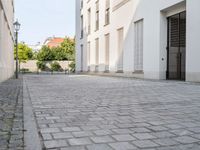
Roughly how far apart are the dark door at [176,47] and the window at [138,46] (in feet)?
8.09

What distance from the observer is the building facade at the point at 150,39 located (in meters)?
14.0

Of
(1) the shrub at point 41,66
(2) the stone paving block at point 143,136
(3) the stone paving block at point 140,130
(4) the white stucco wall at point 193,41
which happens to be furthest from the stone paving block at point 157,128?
(1) the shrub at point 41,66

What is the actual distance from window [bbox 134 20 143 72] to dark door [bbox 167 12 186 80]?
2.47m

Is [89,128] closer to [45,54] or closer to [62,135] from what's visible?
[62,135]

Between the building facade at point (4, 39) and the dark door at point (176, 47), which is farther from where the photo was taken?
the dark door at point (176, 47)

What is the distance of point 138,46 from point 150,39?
2030mm

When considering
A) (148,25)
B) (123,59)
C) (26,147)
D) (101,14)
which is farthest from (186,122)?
(101,14)

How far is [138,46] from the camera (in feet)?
65.4

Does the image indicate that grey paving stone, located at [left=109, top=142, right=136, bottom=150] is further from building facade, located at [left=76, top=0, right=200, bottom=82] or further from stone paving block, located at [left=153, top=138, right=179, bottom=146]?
building facade, located at [left=76, top=0, right=200, bottom=82]

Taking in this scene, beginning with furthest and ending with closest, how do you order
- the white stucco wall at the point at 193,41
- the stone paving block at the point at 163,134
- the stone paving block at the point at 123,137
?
the white stucco wall at the point at 193,41 → the stone paving block at the point at 163,134 → the stone paving block at the point at 123,137

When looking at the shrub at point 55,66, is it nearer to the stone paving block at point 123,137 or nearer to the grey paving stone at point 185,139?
the stone paving block at point 123,137

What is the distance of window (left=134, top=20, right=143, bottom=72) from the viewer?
19.5 meters

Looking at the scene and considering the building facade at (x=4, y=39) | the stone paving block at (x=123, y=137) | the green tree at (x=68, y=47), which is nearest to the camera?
the stone paving block at (x=123, y=137)

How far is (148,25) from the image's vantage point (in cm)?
1833
